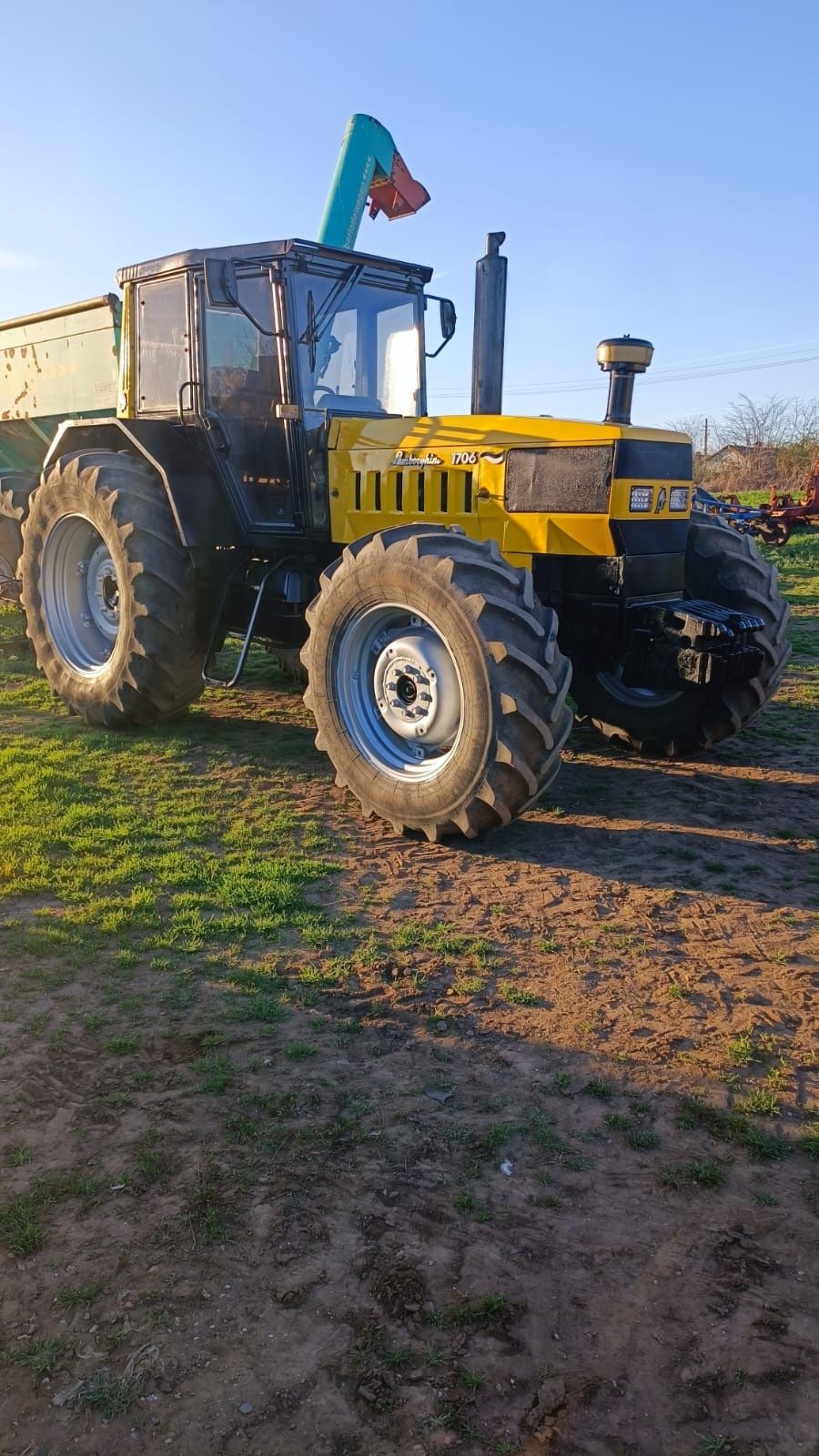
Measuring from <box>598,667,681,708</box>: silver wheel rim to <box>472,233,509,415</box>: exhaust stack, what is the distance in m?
1.88

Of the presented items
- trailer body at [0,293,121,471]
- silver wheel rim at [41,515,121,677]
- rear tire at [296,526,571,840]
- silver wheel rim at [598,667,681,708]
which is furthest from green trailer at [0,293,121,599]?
silver wheel rim at [598,667,681,708]

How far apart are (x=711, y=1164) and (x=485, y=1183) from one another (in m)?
0.64

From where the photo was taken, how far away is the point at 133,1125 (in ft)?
9.39

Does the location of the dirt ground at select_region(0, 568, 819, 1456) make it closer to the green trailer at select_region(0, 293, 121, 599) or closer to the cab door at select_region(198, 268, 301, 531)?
the cab door at select_region(198, 268, 301, 531)

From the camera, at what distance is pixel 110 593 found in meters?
7.11

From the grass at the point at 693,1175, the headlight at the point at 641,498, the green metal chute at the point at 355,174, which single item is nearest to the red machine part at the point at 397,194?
the green metal chute at the point at 355,174

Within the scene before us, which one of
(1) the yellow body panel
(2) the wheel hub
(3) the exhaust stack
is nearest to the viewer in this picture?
(2) the wheel hub

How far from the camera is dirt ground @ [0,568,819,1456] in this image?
203cm

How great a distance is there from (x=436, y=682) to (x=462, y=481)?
4.25ft

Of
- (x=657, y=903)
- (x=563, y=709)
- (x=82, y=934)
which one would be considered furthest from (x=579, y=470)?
(x=82, y=934)

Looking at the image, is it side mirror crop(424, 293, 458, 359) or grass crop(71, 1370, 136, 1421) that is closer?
grass crop(71, 1370, 136, 1421)

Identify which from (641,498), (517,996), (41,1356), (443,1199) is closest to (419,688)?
(641,498)

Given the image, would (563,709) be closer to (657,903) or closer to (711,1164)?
(657,903)

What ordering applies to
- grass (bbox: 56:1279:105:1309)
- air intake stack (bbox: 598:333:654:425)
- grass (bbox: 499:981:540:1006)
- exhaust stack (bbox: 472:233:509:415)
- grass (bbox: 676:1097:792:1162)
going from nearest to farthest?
1. grass (bbox: 56:1279:105:1309)
2. grass (bbox: 676:1097:792:1162)
3. grass (bbox: 499:981:540:1006)
4. exhaust stack (bbox: 472:233:509:415)
5. air intake stack (bbox: 598:333:654:425)
